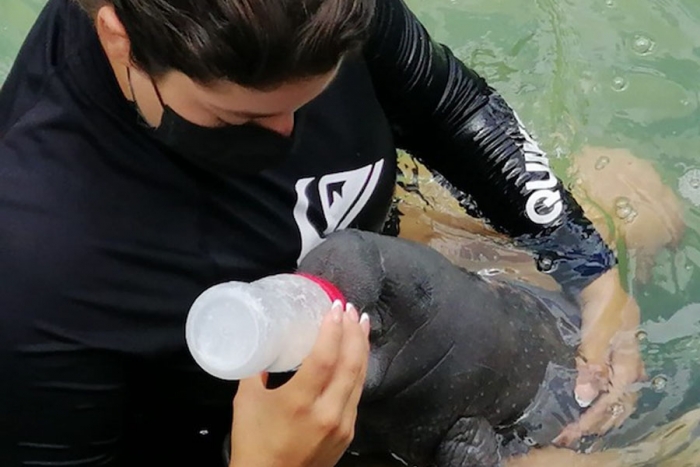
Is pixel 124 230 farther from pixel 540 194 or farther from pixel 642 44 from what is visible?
pixel 642 44

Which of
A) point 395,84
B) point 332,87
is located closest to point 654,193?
point 395,84

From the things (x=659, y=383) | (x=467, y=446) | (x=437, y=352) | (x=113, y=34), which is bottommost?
(x=659, y=383)

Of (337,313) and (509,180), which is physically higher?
(337,313)

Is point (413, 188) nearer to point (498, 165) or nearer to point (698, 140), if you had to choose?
point (498, 165)

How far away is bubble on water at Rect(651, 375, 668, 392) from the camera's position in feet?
4.90

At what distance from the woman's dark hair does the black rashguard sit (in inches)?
6.3

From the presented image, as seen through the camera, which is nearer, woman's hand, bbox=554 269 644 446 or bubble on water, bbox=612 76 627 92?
woman's hand, bbox=554 269 644 446

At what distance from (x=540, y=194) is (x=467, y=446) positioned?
0.41 metres

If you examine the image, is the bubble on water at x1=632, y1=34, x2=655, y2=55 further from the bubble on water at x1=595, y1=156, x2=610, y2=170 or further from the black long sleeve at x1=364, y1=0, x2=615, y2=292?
the black long sleeve at x1=364, y1=0, x2=615, y2=292

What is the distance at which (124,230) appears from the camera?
40.4 inches

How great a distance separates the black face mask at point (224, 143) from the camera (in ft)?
3.14

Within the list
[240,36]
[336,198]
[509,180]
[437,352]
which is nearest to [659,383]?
[509,180]

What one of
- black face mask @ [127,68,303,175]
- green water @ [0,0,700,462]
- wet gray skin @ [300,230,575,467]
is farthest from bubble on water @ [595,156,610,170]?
black face mask @ [127,68,303,175]

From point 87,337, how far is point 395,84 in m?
0.56
